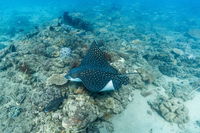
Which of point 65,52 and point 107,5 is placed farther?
point 107,5

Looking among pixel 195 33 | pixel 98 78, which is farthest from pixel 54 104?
pixel 195 33

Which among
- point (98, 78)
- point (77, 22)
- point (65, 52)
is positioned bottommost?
point (77, 22)

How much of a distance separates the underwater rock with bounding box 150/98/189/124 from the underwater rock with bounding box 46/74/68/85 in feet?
12.2

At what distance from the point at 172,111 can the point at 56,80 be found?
456 cm

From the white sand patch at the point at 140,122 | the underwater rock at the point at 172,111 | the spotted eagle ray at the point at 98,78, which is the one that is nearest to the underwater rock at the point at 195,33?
the underwater rock at the point at 172,111

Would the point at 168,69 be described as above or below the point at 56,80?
below

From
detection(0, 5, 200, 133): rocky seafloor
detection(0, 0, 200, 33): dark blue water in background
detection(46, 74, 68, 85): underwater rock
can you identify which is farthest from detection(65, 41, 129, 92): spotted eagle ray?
detection(0, 0, 200, 33): dark blue water in background

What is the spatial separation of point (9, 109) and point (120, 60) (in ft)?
16.0

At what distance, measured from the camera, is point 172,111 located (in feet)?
22.1

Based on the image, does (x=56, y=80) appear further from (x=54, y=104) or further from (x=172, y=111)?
(x=172, y=111)

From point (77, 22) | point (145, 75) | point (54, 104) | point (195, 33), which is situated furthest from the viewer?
point (195, 33)

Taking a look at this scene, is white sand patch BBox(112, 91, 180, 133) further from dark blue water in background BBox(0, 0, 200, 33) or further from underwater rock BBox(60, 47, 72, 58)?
dark blue water in background BBox(0, 0, 200, 33)

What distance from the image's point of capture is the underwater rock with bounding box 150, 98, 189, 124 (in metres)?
6.60

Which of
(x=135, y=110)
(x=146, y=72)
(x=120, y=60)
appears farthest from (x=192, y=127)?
(x=120, y=60)
